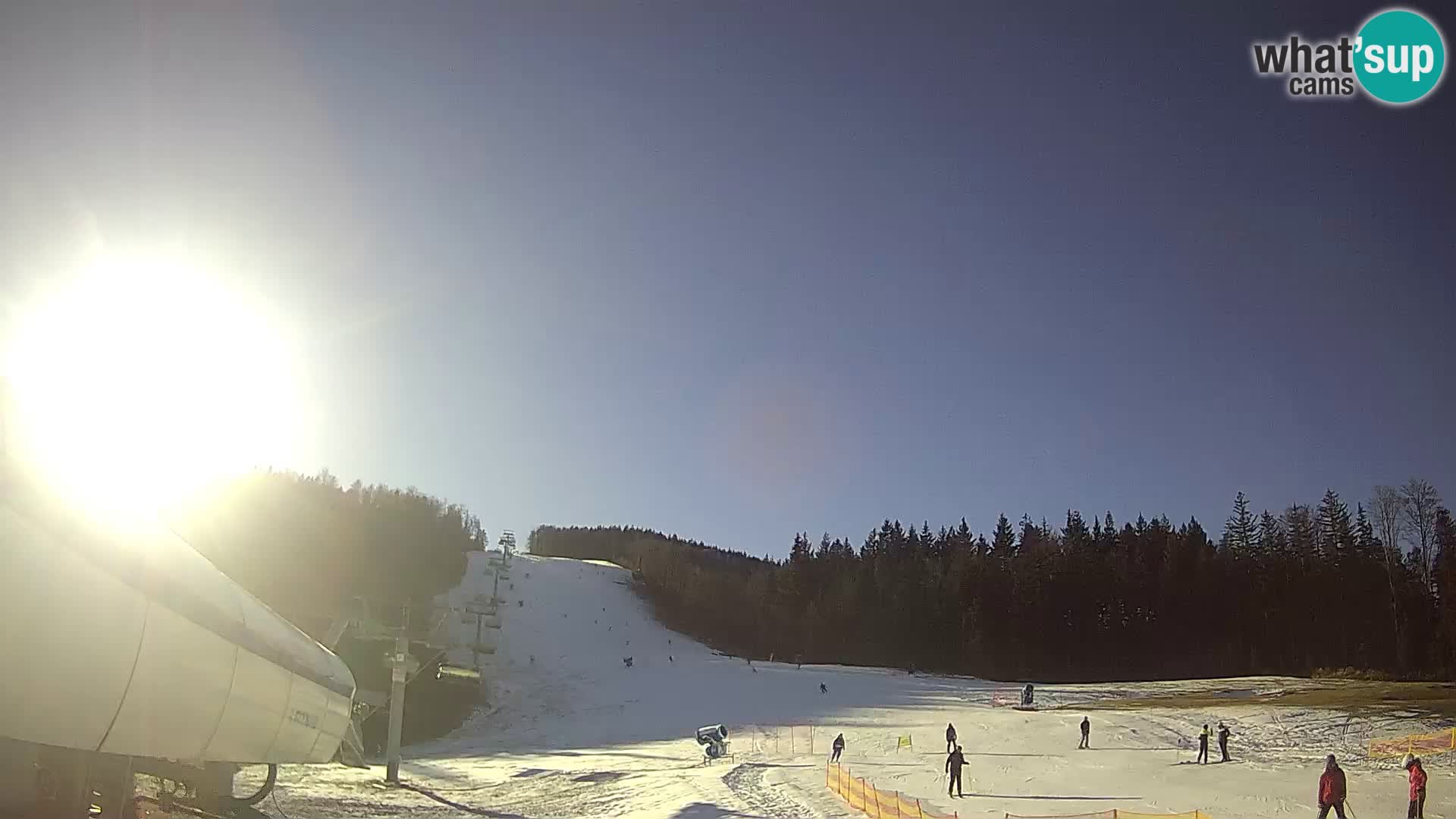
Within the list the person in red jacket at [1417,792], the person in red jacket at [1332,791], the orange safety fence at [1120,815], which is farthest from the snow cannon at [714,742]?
the person in red jacket at [1417,792]

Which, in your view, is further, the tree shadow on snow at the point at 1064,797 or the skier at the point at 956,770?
the skier at the point at 956,770

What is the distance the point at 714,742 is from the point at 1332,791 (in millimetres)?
24257

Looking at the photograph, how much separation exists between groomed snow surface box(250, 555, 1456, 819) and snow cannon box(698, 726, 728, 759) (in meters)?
1.30

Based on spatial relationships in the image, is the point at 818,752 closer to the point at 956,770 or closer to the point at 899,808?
the point at 956,770

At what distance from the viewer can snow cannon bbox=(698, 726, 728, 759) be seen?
124 ft

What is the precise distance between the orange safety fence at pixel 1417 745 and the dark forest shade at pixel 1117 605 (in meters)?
51.5

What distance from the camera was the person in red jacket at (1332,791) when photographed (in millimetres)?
19031

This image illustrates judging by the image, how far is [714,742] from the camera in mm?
38406

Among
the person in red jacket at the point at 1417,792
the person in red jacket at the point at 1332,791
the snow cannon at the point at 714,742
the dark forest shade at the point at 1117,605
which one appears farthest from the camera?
the dark forest shade at the point at 1117,605

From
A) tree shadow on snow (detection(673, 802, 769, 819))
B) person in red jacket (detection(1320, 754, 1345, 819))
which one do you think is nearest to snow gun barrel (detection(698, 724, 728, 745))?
tree shadow on snow (detection(673, 802, 769, 819))

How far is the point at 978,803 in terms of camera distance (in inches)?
960

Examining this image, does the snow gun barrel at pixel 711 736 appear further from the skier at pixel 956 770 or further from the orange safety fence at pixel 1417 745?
the orange safety fence at pixel 1417 745

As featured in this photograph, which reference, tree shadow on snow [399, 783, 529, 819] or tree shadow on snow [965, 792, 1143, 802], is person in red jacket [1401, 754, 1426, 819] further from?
tree shadow on snow [399, 783, 529, 819]

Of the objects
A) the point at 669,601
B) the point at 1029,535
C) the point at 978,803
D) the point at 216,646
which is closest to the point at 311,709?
the point at 216,646
